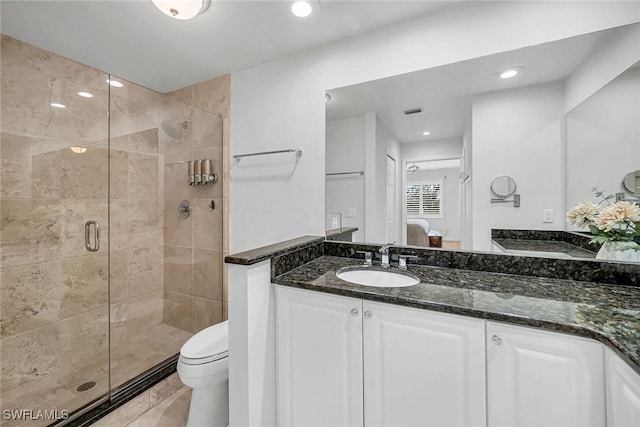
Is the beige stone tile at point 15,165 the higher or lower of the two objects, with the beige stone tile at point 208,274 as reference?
higher

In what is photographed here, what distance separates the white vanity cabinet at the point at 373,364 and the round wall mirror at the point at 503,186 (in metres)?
0.83

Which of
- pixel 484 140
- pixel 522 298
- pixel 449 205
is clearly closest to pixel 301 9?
pixel 484 140

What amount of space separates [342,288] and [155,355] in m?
1.87

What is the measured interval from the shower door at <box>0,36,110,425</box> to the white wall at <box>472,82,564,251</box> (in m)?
2.56

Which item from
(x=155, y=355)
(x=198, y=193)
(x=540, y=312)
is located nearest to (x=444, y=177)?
(x=540, y=312)

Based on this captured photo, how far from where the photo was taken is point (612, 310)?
89cm

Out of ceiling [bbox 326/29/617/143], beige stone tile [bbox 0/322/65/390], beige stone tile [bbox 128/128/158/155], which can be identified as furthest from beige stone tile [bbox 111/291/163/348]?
ceiling [bbox 326/29/617/143]

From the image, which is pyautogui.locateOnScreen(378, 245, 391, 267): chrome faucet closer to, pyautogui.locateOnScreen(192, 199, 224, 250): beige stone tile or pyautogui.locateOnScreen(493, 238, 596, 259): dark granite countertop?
pyautogui.locateOnScreen(493, 238, 596, 259): dark granite countertop

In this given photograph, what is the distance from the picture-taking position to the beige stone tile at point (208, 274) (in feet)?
7.64

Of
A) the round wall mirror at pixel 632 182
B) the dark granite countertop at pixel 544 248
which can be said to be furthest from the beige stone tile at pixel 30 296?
the round wall mirror at pixel 632 182

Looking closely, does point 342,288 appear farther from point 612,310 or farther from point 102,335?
point 102,335

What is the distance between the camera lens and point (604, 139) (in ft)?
3.99

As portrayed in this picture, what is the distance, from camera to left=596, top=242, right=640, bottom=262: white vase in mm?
1128

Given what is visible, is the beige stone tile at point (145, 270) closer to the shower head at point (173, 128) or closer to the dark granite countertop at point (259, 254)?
the shower head at point (173, 128)
